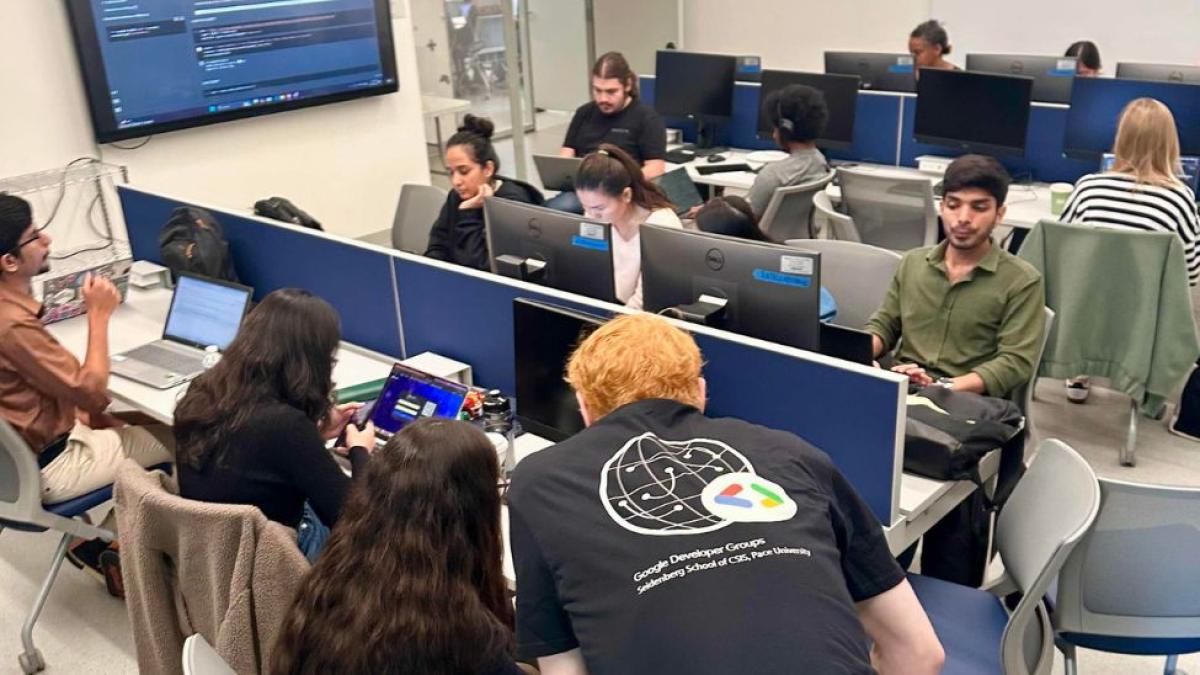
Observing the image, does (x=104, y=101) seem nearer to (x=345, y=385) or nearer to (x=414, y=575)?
(x=345, y=385)

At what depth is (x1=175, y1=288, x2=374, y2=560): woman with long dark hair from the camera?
7.18 ft

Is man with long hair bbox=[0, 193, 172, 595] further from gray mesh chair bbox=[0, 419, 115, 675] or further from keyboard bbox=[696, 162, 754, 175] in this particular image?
keyboard bbox=[696, 162, 754, 175]

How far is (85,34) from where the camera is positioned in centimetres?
477

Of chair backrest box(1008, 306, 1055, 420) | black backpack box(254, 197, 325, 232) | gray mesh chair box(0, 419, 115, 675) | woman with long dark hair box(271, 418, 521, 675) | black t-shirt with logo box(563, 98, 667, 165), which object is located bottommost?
gray mesh chair box(0, 419, 115, 675)

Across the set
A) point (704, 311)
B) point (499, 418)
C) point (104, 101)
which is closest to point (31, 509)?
point (499, 418)

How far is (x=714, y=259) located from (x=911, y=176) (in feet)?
7.24

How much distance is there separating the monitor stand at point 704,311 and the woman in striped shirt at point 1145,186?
1.93 m

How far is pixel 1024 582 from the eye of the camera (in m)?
1.97

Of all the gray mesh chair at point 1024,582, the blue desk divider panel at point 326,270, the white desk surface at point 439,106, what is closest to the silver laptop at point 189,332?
the blue desk divider panel at point 326,270

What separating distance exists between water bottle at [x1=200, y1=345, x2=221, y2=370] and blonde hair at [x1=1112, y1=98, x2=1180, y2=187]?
3.17 meters

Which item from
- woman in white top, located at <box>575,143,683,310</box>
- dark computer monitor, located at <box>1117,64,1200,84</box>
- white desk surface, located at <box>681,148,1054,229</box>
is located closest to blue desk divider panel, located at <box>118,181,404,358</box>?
woman in white top, located at <box>575,143,683,310</box>

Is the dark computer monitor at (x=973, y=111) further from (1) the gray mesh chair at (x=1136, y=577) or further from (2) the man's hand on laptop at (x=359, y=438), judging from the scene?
(2) the man's hand on laptop at (x=359, y=438)

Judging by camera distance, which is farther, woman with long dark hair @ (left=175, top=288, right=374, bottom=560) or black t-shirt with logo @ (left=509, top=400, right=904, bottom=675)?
woman with long dark hair @ (left=175, top=288, right=374, bottom=560)

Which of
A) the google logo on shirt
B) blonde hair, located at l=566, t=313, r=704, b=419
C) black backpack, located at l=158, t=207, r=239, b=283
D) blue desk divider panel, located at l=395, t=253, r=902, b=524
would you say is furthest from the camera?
black backpack, located at l=158, t=207, r=239, b=283
